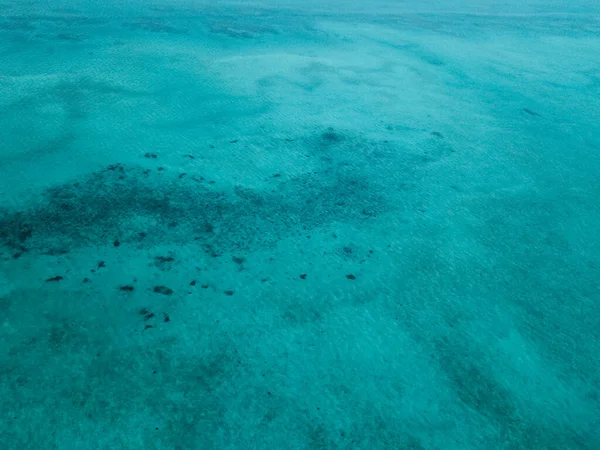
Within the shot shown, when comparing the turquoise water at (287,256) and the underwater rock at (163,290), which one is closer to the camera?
the turquoise water at (287,256)

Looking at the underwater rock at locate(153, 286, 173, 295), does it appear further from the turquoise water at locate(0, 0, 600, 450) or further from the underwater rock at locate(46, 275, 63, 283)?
the underwater rock at locate(46, 275, 63, 283)

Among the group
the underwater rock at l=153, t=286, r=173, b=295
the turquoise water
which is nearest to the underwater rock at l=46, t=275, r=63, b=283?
the turquoise water

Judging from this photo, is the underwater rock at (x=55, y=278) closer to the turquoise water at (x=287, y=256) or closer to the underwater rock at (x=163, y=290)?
the turquoise water at (x=287, y=256)

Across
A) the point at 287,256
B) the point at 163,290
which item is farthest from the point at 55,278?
the point at 287,256

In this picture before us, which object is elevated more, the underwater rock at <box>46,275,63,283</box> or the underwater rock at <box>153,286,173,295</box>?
the underwater rock at <box>46,275,63,283</box>

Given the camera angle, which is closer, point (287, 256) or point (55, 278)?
point (55, 278)

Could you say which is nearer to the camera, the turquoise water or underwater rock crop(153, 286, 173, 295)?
the turquoise water

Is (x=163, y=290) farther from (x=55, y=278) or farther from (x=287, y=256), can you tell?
(x=287, y=256)

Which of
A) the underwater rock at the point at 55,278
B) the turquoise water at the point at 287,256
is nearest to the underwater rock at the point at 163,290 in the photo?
the turquoise water at the point at 287,256

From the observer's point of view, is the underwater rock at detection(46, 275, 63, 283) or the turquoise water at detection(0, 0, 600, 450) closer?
the turquoise water at detection(0, 0, 600, 450)
